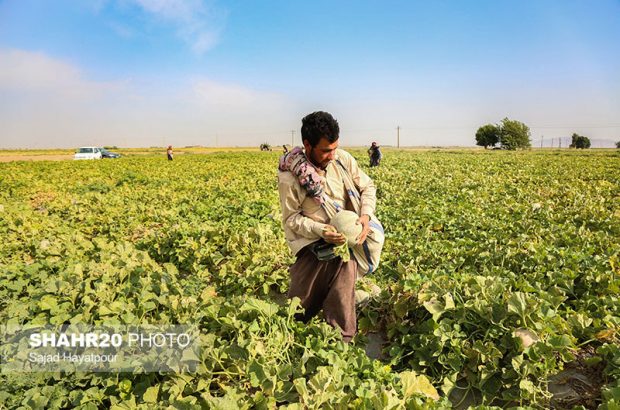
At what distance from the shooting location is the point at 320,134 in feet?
8.96

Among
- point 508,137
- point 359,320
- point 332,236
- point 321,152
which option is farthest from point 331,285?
point 508,137

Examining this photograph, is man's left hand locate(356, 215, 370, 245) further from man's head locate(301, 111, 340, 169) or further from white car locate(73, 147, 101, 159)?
white car locate(73, 147, 101, 159)

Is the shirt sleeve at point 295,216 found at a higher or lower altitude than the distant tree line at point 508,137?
lower

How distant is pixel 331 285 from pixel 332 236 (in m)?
0.59

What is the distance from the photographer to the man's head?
8.90 ft

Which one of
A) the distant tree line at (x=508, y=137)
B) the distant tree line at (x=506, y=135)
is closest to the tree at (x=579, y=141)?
the distant tree line at (x=508, y=137)

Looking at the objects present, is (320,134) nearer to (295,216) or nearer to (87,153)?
(295,216)

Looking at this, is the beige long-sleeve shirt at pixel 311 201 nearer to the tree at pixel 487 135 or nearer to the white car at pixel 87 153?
the white car at pixel 87 153

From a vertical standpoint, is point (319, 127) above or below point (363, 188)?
above

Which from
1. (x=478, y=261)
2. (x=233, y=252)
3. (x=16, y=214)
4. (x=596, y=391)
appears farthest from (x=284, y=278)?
(x=16, y=214)

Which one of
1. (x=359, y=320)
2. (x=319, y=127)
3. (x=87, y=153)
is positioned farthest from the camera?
(x=87, y=153)

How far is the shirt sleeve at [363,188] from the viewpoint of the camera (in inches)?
124

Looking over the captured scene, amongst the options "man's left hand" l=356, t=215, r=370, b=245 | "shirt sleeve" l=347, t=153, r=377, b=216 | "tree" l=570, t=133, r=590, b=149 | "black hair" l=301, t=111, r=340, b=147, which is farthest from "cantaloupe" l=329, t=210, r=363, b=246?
"tree" l=570, t=133, r=590, b=149

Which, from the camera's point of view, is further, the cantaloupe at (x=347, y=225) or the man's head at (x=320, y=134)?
the cantaloupe at (x=347, y=225)
